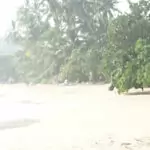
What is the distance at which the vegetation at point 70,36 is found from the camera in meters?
23.5

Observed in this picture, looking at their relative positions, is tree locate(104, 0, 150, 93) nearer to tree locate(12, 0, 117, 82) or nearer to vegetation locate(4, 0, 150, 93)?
vegetation locate(4, 0, 150, 93)

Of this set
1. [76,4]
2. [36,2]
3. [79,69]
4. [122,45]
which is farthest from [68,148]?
[36,2]

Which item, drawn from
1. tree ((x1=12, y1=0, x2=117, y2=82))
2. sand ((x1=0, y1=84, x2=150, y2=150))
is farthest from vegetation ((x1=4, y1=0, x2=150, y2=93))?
sand ((x1=0, y1=84, x2=150, y2=150))

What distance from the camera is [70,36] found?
38062mm

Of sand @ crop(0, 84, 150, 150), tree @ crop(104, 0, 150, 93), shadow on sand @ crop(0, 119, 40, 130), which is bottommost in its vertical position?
shadow on sand @ crop(0, 119, 40, 130)

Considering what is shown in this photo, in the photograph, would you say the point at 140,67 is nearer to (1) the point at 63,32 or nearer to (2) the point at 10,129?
(2) the point at 10,129

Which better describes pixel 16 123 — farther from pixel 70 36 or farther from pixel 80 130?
pixel 70 36

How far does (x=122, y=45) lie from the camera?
21.4m

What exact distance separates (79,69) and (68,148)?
28.2 metres

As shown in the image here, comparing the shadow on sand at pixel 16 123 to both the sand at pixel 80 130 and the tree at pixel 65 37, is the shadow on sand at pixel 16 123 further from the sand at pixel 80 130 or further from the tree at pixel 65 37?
the tree at pixel 65 37

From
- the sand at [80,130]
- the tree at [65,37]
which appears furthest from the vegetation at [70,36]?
the sand at [80,130]

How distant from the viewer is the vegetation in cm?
2350

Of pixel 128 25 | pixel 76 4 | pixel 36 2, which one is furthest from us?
pixel 36 2

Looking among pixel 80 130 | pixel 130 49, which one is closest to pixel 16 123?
pixel 80 130
